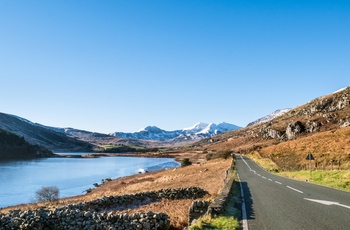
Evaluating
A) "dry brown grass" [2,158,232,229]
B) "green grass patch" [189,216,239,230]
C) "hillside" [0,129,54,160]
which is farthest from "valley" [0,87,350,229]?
"hillside" [0,129,54,160]

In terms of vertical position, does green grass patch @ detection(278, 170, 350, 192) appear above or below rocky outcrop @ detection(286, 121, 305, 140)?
below

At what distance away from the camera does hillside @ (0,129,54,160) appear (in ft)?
573

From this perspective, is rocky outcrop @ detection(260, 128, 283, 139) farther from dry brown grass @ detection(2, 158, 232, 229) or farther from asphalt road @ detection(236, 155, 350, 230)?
asphalt road @ detection(236, 155, 350, 230)

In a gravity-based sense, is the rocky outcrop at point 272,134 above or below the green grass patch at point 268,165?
above

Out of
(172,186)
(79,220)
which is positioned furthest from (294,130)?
(79,220)

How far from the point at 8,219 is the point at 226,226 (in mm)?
14445

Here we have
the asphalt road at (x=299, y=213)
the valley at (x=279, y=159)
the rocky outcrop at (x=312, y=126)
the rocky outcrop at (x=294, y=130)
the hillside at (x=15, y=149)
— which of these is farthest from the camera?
the hillside at (x=15, y=149)

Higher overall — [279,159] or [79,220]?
[279,159]

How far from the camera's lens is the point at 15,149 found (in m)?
184

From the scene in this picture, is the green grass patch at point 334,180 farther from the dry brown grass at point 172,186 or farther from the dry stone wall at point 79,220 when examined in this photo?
the dry stone wall at point 79,220

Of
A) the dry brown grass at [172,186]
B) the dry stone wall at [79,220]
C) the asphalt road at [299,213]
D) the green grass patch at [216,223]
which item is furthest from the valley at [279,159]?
the dry stone wall at [79,220]

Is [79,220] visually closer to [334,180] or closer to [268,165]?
[334,180]

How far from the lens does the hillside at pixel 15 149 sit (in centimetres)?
17457

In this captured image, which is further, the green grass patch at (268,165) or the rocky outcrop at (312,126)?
the rocky outcrop at (312,126)
